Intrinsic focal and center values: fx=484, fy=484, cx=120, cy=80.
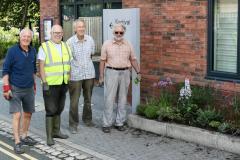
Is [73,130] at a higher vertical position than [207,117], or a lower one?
lower

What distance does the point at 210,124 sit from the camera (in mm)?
7203

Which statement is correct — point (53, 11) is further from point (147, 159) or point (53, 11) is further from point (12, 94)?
point (147, 159)

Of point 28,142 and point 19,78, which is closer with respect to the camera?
point 19,78

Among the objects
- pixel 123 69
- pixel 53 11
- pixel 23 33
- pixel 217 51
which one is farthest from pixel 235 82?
pixel 53 11

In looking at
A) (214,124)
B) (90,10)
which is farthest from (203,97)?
(90,10)

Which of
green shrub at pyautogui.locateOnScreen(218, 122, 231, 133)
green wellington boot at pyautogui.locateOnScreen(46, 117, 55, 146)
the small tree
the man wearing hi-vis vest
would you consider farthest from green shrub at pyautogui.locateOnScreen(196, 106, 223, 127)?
the small tree

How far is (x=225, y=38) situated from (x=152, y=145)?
7.60 ft

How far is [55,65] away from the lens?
23.9ft

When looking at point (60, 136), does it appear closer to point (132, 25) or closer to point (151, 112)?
point (151, 112)

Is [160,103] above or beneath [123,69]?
beneath

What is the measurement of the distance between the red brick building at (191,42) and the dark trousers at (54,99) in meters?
2.45

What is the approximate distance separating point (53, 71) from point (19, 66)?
51cm

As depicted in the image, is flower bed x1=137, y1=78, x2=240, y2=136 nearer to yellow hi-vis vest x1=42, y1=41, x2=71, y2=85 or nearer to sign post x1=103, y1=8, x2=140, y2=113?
sign post x1=103, y1=8, x2=140, y2=113

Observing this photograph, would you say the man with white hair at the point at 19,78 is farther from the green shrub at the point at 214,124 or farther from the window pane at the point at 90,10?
the window pane at the point at 90,10
